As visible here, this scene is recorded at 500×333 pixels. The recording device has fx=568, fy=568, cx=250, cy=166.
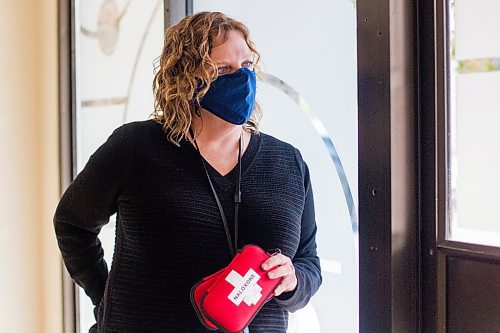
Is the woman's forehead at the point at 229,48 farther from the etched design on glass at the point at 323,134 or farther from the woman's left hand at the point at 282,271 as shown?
the woman's left hand at the point at 282,271

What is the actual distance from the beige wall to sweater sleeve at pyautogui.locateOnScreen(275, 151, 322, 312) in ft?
4.62

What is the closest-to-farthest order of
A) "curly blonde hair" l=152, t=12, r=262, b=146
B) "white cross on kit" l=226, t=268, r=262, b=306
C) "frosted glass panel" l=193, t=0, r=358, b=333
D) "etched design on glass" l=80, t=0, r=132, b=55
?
"white cross on kit" l=226, t=268, r=262, b=306, "curly blonde hair" l=152, t=12, r=262, b=146, "frosted glass panel" l=193, t=0, r=358, b=333, "etched design on glass" l=80, t=0, r=132, b=55

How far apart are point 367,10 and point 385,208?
0.45 metres

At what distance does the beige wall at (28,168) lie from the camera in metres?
2.25

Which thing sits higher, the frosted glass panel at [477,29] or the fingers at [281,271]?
the frosted glass panel at [477,29]

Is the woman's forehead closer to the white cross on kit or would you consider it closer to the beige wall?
the white cross on kit

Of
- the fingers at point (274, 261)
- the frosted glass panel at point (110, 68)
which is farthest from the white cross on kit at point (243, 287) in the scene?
the frosted glass panel at point (110, 68)

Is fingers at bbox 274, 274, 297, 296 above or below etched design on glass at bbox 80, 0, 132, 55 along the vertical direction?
below

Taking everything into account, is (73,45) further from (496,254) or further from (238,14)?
(496,254)

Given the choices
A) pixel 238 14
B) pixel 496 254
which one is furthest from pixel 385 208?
pixel 238 14

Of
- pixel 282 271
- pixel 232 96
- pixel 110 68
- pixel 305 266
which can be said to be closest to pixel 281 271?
pixel 282 271

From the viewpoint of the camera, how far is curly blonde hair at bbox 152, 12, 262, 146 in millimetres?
1163

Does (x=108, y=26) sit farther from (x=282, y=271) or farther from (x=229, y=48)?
(x=282, y=271)

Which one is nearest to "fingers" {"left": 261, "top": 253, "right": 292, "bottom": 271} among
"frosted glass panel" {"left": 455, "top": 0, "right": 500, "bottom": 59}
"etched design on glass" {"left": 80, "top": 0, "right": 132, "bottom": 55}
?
"frosted glass panel" {"left": 455, "top": 0, "right": 500, "bottom": 59}
